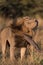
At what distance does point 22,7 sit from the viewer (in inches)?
324

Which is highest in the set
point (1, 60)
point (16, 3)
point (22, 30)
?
point (16, 3)

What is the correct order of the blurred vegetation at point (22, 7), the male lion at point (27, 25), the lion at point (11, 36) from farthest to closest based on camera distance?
the blurred vegetation at point (22, 7) < the male lion at point (27, 25) < the lion at point (11, 36)

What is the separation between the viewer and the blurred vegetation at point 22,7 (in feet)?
26.6

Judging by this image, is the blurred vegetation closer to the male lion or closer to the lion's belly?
the male lion

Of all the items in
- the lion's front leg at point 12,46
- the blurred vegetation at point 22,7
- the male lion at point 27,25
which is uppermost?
the blurred vegetation at point 22,7

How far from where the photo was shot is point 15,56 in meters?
6.64

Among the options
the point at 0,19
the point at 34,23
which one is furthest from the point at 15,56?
the point at 0,19

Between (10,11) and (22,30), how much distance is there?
6.12ft

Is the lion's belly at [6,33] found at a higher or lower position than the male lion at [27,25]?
lower

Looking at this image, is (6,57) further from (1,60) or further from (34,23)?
(34,23)

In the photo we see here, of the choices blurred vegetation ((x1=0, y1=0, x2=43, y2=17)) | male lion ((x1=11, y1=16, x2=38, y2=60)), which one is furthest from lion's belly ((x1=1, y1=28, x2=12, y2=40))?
blurred vegetation ((x1=0, y1=0, x2=43, y2=17))

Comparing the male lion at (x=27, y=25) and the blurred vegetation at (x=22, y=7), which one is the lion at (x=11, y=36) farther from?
the blurred vegetation at (x=22, y=7)

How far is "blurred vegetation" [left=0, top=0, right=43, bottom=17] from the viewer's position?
8.10m

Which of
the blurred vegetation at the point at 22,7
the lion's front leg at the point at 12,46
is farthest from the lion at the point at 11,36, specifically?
the blurred vegetation at the point at 22,7
